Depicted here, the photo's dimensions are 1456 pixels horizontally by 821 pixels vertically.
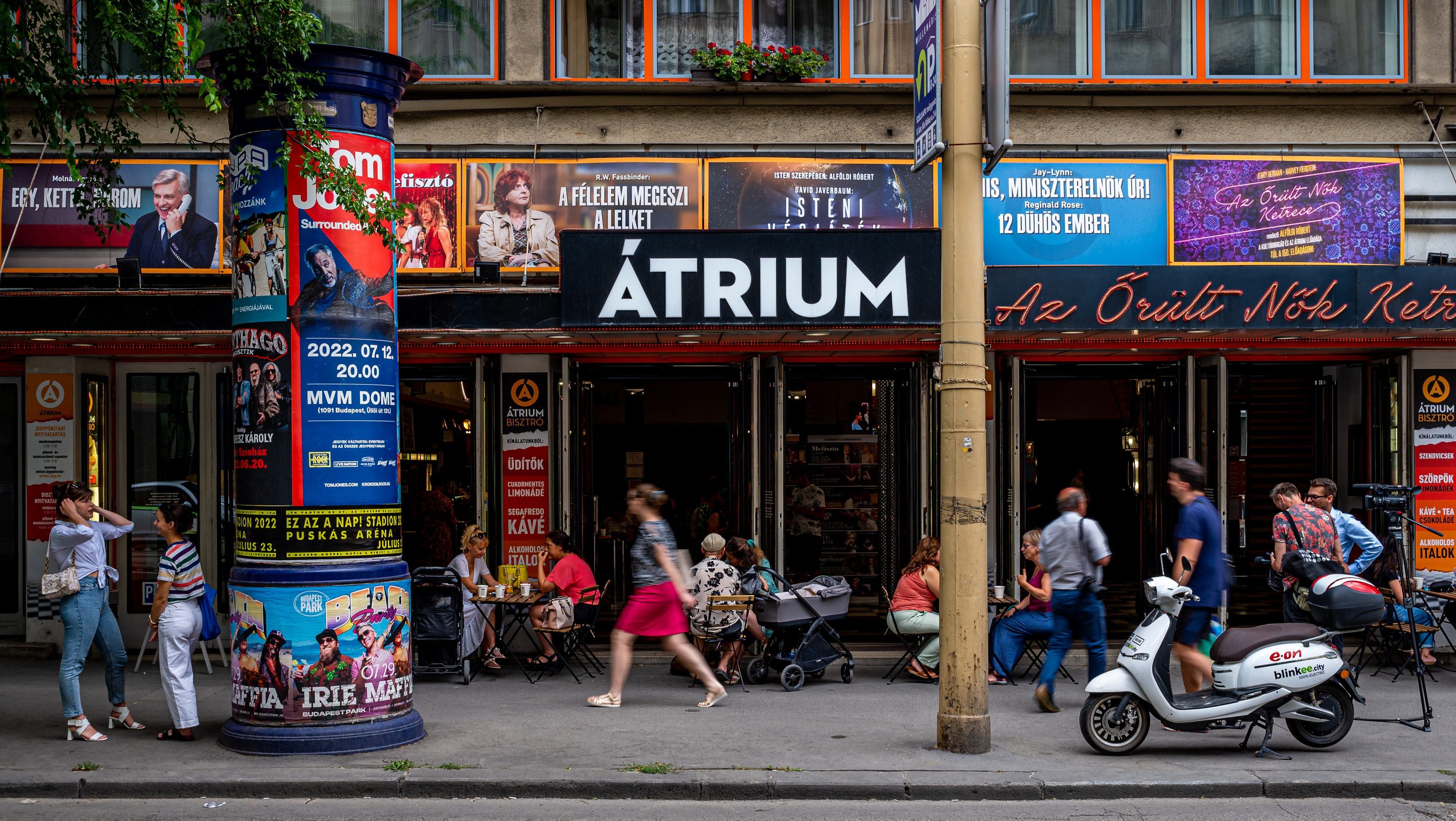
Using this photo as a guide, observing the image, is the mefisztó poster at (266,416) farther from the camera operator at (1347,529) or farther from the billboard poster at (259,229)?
the camera operator at (1347,529)

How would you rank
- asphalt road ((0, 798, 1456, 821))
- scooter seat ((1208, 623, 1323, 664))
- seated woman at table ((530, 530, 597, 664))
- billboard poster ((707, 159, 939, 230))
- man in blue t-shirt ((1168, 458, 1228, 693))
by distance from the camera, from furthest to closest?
billboard poster ((707, 159, 939, 230))
seated woman at table ((530, 530, 597, 664))
man in blue t-shirt ((1168, 458, 1228, 693))
scooter seat ((1208, 623, 1323, 664))
asphalt road ((0, 798, 1456, 821))

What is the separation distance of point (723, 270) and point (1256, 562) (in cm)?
528

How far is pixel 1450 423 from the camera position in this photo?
12.2 m

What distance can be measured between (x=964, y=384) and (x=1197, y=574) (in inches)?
96.3

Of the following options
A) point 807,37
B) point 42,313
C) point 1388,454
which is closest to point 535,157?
point 807,37

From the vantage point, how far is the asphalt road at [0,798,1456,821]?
680cm

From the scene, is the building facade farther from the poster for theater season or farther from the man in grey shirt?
the man in grey shirt

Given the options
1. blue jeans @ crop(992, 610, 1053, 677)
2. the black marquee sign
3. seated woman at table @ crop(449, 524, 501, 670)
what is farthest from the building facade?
blue jeans @ crop(992, 610, 1053, 677)

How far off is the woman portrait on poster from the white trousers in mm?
4868

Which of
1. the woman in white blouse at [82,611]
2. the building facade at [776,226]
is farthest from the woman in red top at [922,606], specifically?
the woman in white blouse at [82,611]

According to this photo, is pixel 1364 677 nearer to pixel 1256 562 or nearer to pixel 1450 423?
pixel 1256 562

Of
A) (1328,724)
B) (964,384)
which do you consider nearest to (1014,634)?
(1328,724)

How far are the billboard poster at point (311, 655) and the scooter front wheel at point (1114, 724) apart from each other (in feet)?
15.7

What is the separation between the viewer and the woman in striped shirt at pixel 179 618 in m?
8.23
